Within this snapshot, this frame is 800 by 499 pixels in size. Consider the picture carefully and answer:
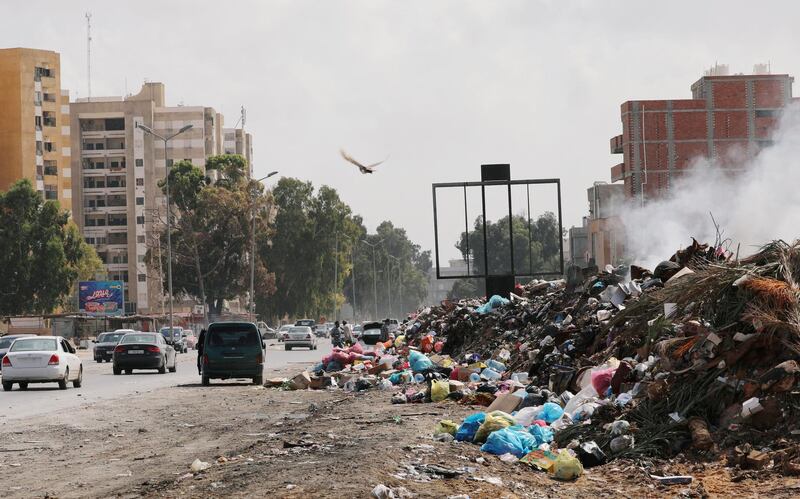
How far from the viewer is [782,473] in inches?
435

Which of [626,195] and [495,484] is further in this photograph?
[626,195]

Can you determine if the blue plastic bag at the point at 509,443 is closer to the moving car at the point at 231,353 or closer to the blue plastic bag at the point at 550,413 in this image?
the blue plastic bag at the point at 550,413

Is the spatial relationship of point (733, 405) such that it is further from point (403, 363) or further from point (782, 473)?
point (403, 363)

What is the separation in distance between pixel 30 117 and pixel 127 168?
19362mm

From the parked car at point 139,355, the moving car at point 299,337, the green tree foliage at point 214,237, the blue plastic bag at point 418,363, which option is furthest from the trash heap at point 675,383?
the green tree foliage at point 214,237

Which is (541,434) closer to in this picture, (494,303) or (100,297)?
(494,303)

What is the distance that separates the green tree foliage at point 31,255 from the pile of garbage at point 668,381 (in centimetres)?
7121

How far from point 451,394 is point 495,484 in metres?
9.93

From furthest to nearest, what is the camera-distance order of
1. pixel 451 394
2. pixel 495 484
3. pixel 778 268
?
pixel 451 394
pixel 778 268
pixel 495 484

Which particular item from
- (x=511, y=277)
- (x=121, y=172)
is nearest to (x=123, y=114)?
(x=121, y=172)

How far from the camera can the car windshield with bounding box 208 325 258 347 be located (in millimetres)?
30812

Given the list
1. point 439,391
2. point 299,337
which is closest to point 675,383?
point 439,391

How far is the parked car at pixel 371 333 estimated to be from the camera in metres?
60.6

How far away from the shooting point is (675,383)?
46.0 ft
